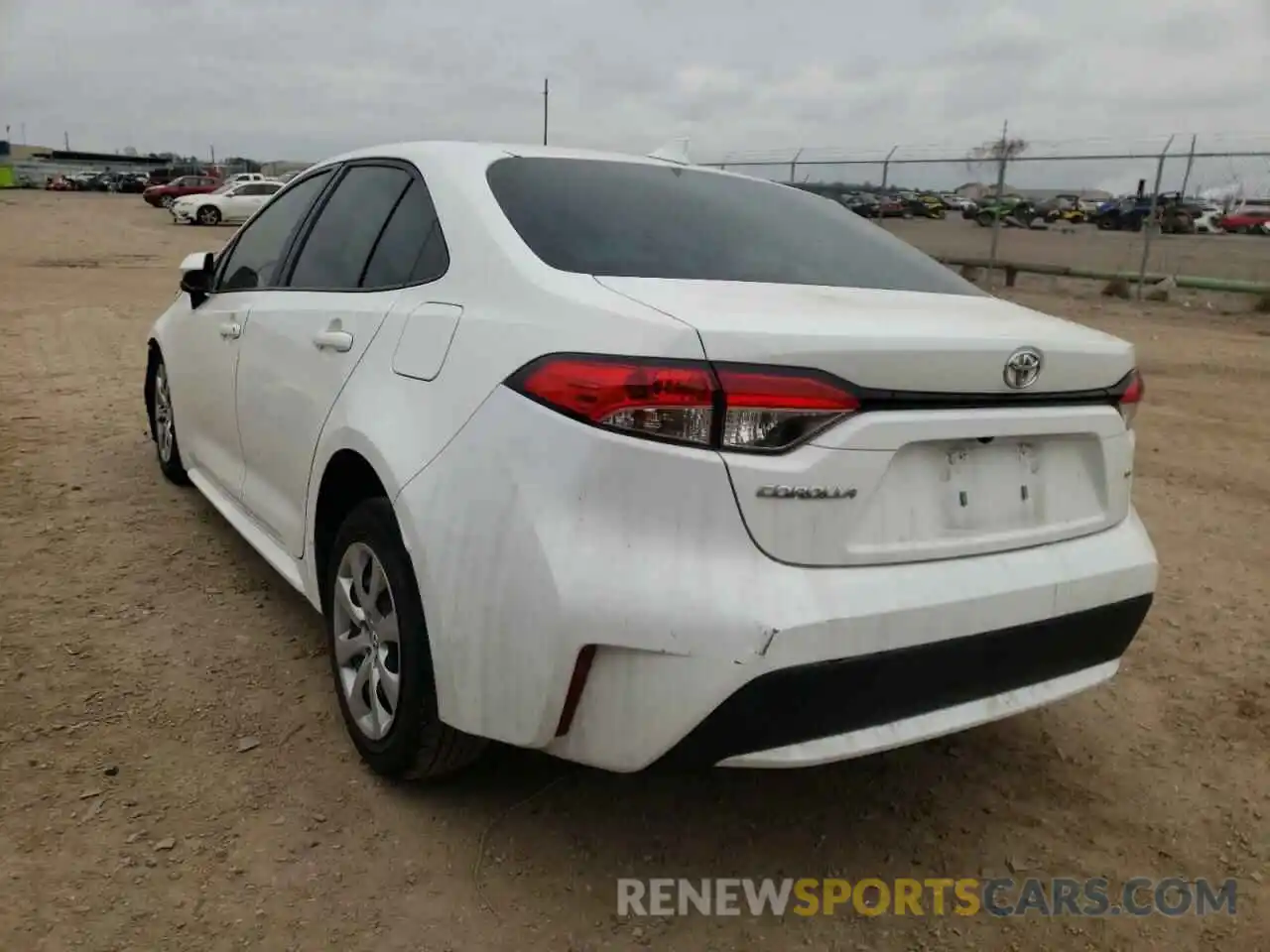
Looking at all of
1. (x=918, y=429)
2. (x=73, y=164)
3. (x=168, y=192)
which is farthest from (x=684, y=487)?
(x=73, y=164)

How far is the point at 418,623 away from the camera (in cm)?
226

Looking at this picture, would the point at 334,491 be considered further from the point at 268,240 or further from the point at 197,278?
the point at 197,278

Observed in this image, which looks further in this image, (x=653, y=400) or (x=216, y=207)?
(x=216, y=207)

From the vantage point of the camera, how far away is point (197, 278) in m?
4.01

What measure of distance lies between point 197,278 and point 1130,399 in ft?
10.9

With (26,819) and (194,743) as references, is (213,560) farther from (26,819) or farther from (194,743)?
(26,819)

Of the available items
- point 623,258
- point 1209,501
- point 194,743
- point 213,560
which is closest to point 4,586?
point 213,560

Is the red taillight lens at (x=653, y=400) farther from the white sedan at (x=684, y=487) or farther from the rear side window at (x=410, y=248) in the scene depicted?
the rear side window at (x=410, y=248)

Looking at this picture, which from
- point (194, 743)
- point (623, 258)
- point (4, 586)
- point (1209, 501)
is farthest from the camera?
point (1209, 501)

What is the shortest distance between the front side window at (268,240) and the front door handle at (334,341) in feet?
2.57

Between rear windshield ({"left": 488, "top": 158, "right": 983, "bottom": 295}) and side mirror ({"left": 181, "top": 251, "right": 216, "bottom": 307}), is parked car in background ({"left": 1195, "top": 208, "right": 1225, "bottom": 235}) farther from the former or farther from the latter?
side mirror ({"left": 181, "top": 251, "right": 216, "bottom": 307})

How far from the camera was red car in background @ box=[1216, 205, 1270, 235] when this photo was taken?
20453 millimetres

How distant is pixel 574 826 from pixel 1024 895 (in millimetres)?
1035

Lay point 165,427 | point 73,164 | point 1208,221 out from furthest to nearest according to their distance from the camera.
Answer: point 73,164 → point 1208,221 → point 165,427
